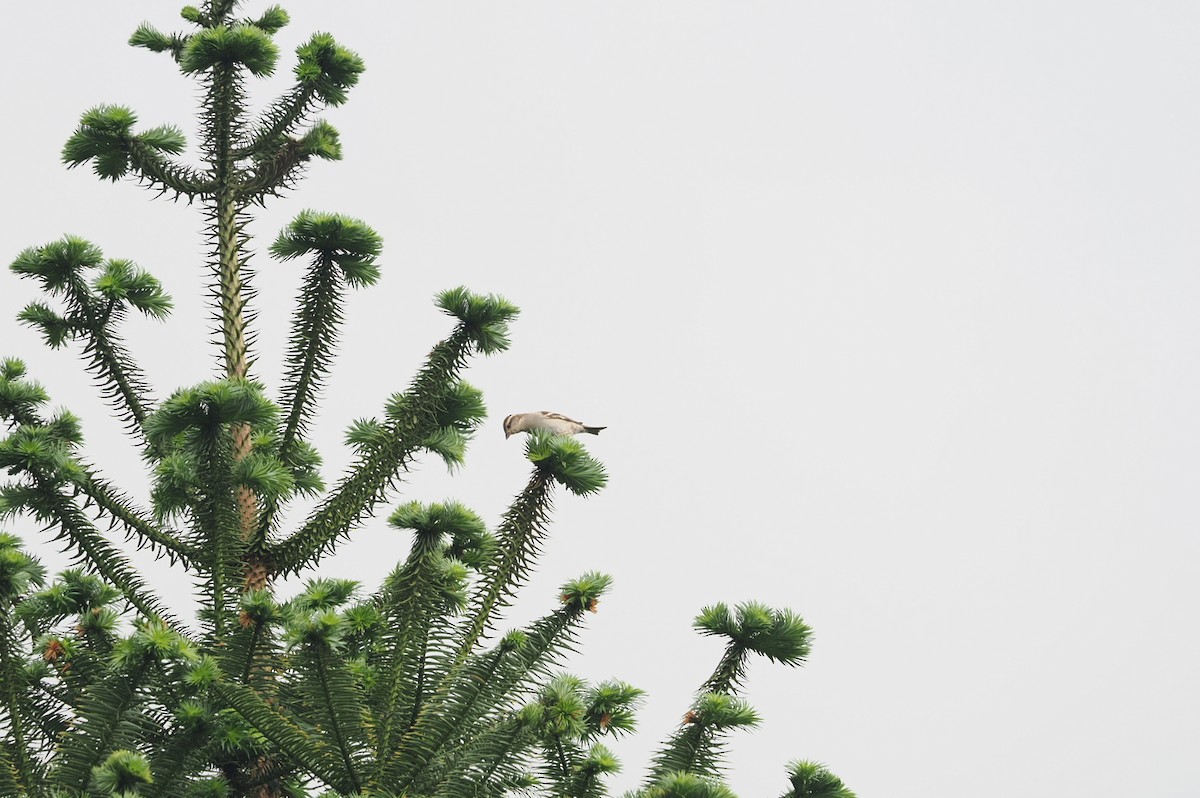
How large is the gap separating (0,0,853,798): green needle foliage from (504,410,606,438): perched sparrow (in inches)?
10.0

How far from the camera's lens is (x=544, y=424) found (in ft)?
25.9

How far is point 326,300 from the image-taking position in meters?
8.06

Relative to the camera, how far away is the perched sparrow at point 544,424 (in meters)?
7.82

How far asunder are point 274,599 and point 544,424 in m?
1.80

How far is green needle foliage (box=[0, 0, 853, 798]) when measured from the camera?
21.5 ft

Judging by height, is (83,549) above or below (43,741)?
above

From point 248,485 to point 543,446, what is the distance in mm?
1636

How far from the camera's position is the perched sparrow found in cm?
782

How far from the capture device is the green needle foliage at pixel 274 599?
655 centimetres

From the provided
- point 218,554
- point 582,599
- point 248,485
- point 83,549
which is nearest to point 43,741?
point 83,549

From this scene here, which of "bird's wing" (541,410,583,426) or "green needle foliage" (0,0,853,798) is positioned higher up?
"bird's wing" (541,410,583,426)

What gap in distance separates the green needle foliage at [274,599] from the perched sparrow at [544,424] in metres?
0.25

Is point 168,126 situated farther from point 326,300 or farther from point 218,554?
point 218,554

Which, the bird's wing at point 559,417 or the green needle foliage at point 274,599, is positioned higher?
the bird's wing at point 559,417
